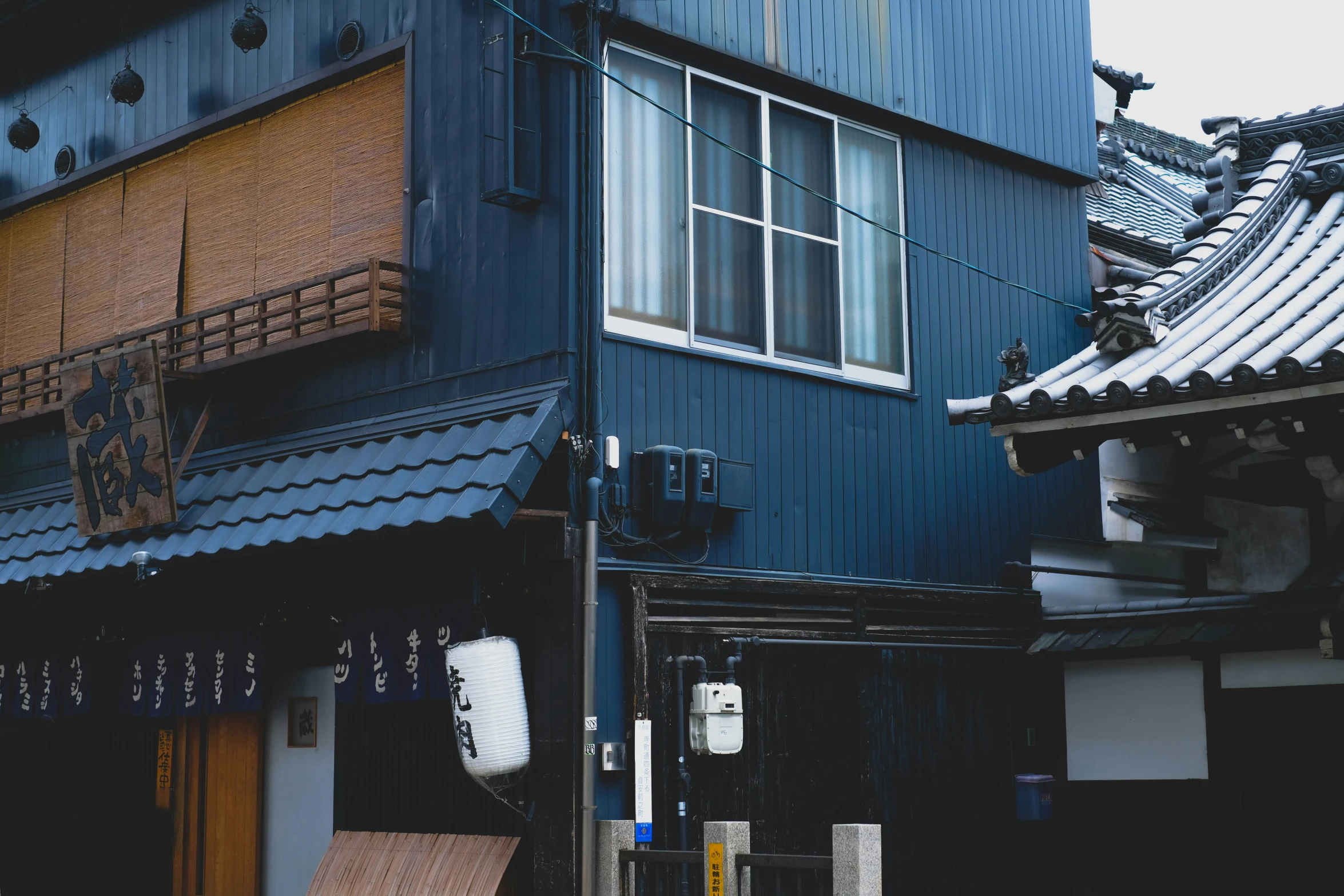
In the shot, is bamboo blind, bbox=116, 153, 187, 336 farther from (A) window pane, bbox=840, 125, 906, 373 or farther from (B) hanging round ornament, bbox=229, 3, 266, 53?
(A) window pane, bbox=840, 125, 906, 373

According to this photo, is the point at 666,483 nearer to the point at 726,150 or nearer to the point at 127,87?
the point at 726,150

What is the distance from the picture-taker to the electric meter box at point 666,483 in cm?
1034

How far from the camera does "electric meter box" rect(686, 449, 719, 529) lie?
10547 millimetres

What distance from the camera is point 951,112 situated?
13.4 m

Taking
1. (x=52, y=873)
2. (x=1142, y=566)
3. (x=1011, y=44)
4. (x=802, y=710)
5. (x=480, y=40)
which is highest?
(x=1011, y=44)

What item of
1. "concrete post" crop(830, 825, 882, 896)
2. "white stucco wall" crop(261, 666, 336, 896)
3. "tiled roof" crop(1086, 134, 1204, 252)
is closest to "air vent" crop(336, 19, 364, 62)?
"white stucco wall" crop(261, 666, 336, 896)

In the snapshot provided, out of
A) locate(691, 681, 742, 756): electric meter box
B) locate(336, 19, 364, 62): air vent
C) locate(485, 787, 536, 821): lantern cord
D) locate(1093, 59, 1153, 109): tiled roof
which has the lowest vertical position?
locate(485, 787, 536, 821): lantern cord

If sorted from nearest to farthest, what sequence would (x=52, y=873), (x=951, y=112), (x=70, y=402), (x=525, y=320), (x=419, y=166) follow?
(x=525, y=320)
(x=419, y=166)
(x=70, y=402)
(x=951, y=112)
(x=52, y=873)

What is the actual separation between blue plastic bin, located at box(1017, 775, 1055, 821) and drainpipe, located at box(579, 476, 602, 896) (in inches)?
181

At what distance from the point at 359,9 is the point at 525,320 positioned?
11.0ft

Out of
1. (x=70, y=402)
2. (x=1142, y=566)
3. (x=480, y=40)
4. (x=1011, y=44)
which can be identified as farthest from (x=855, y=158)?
(x=70, y=402)

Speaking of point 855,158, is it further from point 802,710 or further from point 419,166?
point 802,710

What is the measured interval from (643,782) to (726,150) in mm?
4911

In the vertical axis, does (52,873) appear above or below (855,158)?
below
